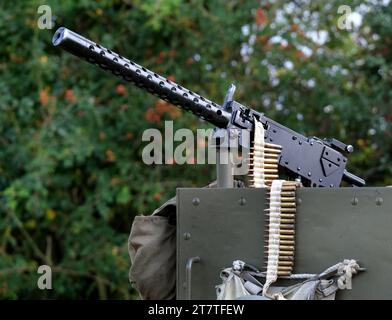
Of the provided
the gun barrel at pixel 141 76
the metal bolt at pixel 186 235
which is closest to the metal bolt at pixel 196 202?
the metal bolt at pixel 186 235

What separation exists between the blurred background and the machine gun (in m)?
3.91

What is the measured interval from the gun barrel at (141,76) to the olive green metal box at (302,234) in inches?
19.8

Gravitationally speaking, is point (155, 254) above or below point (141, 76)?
below

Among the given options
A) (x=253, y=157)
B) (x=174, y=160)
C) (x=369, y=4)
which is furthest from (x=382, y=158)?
(x=253, y=157)

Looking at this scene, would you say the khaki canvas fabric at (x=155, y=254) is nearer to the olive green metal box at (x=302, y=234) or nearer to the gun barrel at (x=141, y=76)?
the olive green metal box at (x=302, y=234)

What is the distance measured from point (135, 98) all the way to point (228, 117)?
172 inches

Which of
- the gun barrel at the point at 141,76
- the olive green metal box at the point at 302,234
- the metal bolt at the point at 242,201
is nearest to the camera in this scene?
the olive green metal box at the point at 302,234

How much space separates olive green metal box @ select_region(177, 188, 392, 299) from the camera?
145 inches

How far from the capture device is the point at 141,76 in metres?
4.28

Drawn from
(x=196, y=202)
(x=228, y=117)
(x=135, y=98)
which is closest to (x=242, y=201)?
(x=196, y=202)

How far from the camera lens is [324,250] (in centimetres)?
375

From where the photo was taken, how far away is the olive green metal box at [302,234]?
3.67m

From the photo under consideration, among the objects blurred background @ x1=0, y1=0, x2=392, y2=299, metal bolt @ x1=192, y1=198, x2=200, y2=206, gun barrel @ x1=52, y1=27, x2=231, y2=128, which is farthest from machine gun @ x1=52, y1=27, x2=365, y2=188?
blurred background @ x1=0, y1=0, x2=392, y2=299

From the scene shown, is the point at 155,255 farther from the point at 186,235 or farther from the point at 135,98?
the point at 135,98
